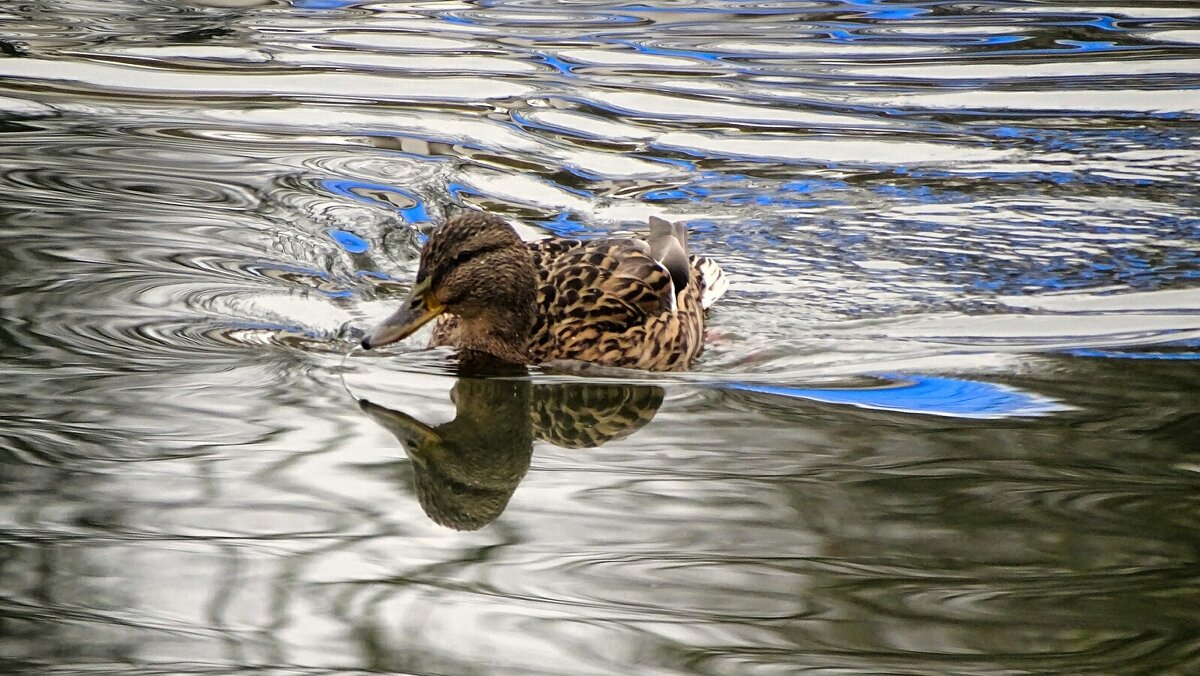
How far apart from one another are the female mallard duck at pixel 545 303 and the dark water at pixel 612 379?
0.22m

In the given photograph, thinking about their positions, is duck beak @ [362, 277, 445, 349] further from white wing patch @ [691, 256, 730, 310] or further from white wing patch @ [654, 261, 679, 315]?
white wing patch @ [691, 256, 730, 310]

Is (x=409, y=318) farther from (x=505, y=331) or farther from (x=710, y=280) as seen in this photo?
(x=710, y=280)

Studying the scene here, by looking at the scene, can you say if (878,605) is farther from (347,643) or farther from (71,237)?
(71,237)

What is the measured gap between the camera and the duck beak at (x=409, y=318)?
6.00 m

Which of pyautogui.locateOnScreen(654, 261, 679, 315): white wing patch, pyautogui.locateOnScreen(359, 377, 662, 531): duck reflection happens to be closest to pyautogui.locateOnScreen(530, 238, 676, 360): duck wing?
pyautogui.locateOnScreen(654, 261, 679, 315): white wing patch

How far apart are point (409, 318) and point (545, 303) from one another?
596 millimetres

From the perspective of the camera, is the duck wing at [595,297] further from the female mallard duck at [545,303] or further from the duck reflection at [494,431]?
the duck reflection at [494,431]

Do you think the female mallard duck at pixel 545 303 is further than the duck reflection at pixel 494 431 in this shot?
Yes

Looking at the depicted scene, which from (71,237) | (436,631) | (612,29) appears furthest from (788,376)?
Result: (612,29)

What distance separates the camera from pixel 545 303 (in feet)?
21.2

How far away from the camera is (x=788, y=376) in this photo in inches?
236

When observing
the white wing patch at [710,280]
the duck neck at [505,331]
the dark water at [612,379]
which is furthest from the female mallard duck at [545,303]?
the white wing patch at [710,280]

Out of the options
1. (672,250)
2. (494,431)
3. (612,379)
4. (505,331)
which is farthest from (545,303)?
(494,431)

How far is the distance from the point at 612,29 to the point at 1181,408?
7923 mm
